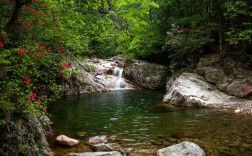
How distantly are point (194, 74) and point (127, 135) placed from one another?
14.2m

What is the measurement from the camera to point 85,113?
16891mm

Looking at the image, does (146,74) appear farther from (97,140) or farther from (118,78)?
(97,140)

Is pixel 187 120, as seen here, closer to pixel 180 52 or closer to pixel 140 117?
pixel 140 117

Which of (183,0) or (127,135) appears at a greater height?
(183,0)

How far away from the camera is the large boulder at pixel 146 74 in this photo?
32.8m

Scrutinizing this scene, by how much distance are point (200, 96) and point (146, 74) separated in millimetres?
14393

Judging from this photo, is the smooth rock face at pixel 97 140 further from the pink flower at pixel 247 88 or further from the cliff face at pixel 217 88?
the pink flower at pixel 247 88

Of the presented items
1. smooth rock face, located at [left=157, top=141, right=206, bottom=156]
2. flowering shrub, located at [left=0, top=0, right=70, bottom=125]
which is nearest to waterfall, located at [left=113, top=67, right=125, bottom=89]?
flowering shrub, located at [left=0, top=0, right=70, bottom=125]

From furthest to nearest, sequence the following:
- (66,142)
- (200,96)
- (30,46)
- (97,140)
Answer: (200,96) < (97,140) < (66,142) < (30,46)

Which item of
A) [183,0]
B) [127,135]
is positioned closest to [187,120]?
[127,135]

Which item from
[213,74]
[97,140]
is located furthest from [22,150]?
[213,74]

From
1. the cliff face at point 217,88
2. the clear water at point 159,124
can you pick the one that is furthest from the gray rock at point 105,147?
the cliff face at point 217,88

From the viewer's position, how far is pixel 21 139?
271 inches

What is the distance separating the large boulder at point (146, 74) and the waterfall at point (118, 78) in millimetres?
900
